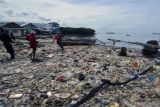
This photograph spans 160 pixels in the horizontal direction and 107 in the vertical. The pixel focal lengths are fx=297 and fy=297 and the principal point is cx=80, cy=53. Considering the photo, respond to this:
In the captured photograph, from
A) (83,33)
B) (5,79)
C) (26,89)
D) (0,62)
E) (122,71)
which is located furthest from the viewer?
(83,33)

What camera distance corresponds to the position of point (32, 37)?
14.6 meters

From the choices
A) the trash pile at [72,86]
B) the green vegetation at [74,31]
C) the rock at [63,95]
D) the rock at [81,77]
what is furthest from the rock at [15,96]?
the green vegetation at [74,31]

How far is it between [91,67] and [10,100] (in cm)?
444

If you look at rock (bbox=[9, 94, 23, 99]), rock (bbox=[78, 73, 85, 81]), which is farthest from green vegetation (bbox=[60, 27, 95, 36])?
rock (bbox=[9, 94, 23, 99])

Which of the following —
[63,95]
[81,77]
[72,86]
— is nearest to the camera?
[63,95]

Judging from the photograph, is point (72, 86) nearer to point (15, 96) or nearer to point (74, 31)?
point (15, 96)

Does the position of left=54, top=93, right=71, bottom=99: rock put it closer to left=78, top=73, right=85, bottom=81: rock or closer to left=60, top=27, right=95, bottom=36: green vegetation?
left=78, top=73, right=85, bottom=81: rock

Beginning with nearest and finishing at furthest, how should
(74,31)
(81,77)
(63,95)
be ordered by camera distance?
1. (63,95)
2. (81,77)
3. (74,31)

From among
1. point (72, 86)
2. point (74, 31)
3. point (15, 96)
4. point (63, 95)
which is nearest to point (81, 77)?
point (72, 86)

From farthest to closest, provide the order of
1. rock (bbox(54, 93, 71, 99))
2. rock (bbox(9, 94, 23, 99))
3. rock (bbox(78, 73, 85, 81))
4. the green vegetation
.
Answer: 1. the green vegetation
2. rock (bbox(78, 73, 85, 81))
3. rock (bbox(9, 94, 23, 99))
4. rock (bbox(54, 93, 71, 99))

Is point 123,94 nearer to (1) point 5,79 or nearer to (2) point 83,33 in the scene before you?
(1) point 5,79

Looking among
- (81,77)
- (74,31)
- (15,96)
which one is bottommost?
(74,31)

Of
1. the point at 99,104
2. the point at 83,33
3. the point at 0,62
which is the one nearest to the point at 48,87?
the point at 99,104

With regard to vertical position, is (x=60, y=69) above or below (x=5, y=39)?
below
